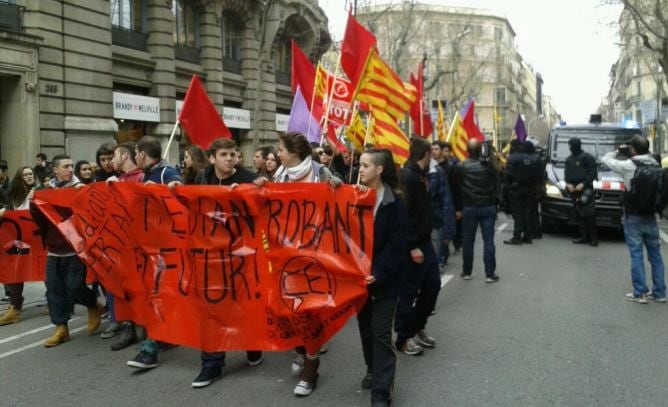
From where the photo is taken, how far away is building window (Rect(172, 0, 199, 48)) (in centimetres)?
2350

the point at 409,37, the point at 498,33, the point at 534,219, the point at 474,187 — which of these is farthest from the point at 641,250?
the point at 498,33

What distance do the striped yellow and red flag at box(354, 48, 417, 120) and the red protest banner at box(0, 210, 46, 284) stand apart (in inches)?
160

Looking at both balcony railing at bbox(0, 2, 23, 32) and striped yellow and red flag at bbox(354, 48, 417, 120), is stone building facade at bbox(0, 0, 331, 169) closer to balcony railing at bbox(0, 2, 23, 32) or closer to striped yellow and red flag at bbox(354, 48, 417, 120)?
balcony railing at bbox(0, 2, 23, 32)

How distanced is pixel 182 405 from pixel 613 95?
14720 centimetres

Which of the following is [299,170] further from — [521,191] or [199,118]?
[521,191]

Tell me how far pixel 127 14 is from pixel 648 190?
683 inches

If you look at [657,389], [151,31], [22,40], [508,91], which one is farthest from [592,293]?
[508,91]

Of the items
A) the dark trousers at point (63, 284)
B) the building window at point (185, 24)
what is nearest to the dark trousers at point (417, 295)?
the dark trousers at point (63, 284)

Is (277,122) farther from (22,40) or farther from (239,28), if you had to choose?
(22,40)

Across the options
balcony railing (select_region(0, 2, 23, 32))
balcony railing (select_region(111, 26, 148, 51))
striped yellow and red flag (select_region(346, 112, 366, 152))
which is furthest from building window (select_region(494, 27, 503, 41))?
striped yellow and red flag (select_region(346, 112, 366, 152))

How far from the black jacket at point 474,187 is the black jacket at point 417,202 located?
310 centimetres

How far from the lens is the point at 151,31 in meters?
21.5

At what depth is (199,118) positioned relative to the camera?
804 cm

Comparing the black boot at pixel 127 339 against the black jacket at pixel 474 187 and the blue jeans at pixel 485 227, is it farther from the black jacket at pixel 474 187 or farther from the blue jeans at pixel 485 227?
the blue jeans at pixel 485 227
